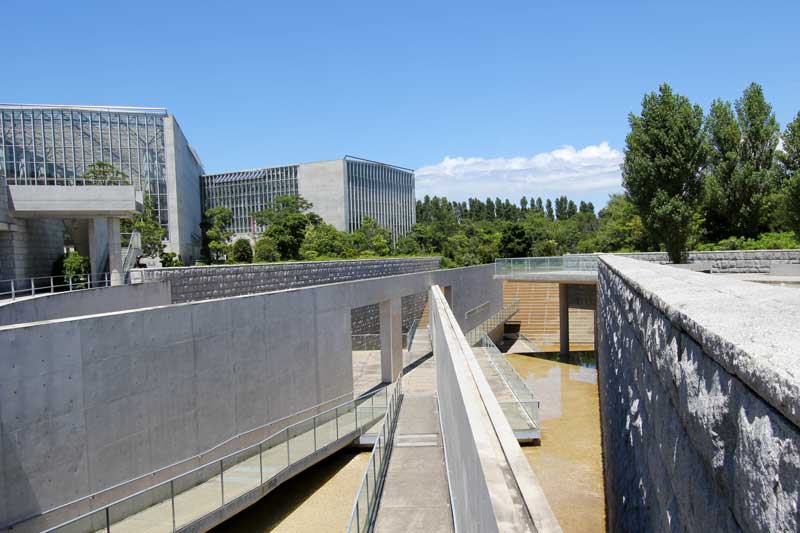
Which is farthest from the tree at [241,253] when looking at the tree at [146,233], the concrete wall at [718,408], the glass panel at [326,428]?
the concrete wall at [718,408]

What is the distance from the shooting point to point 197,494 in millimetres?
10781

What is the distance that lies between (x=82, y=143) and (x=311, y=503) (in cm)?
5499

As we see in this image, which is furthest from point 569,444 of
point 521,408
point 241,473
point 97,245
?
point 97,245

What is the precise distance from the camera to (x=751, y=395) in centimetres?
164

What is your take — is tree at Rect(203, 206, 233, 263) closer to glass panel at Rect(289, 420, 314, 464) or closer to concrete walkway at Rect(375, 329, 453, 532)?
concrete walkway at Rect(375, 329, 453, 532)

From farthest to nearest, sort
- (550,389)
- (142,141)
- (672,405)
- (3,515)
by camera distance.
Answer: (142,141)
(550,389)
(3,515)
(672,405)

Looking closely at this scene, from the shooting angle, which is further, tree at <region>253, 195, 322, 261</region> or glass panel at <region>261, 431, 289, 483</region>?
tree at <region>253, 195, 322, 261</region>

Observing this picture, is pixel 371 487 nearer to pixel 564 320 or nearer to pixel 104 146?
pixel 564 320

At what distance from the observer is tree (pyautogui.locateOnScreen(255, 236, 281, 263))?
37.2 metres

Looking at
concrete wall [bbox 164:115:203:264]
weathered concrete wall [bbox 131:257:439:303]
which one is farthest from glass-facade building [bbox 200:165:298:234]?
weathered concrete wall [bbox 131:257:439:303]

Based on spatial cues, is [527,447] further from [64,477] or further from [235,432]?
[64,477]

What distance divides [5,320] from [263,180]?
75.2 m

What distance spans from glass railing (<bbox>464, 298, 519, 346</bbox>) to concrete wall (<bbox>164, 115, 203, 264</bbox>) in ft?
111

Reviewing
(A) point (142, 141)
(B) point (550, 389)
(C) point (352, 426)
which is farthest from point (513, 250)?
(C) point (352, 426)
